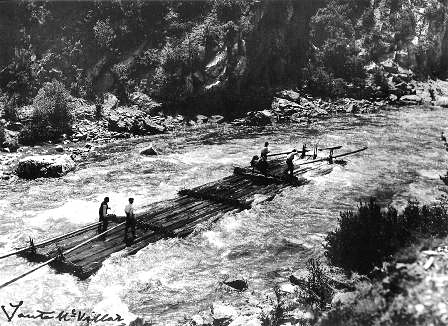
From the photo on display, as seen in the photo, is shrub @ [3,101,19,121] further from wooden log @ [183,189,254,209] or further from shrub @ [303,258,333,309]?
shrub @ [303,258,333,309]

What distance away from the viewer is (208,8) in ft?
202

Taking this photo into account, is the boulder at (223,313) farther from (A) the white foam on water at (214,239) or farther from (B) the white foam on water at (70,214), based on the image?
(B) the white foam on water at (70,214)

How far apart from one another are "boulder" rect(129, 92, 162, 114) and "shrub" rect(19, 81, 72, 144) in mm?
9582

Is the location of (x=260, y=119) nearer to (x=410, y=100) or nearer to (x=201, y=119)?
(x=201, y=119)

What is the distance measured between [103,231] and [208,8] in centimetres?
4852

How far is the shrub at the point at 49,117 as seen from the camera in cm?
4150

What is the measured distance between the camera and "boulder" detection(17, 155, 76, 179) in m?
30.7

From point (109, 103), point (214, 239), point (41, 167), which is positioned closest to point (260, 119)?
point (109, 103)

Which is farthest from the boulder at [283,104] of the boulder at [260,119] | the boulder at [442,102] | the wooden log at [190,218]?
the wooden log at [190,218]

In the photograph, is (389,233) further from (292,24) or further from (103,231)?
(292,24)
